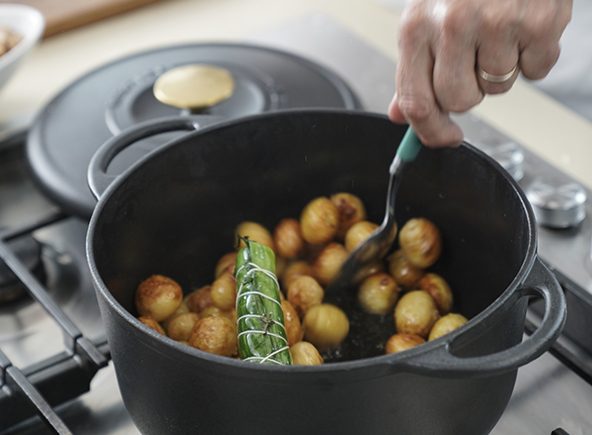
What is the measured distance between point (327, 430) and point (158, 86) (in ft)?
1.97

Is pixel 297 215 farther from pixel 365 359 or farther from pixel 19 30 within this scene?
pixel 19 30

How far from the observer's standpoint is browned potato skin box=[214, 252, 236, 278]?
746mm

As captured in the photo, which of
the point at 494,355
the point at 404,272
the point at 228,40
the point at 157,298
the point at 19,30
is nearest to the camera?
the point at 494,355

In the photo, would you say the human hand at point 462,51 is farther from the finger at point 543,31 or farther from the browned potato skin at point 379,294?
the browned potato skin at point 379,294

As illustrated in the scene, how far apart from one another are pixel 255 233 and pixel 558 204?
1.20ft

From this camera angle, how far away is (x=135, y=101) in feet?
2.99

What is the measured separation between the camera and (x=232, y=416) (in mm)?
448

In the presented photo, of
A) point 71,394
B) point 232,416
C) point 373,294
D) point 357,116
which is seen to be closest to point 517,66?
point 357,116

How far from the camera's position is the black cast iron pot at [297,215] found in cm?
42

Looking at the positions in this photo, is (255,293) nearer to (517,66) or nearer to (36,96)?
(517,66)

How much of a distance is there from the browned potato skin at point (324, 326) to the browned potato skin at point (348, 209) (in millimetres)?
Result: 142

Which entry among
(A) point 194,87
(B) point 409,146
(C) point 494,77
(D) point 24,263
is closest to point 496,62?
(C) point 494,77

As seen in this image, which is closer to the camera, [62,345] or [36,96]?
[62,345]

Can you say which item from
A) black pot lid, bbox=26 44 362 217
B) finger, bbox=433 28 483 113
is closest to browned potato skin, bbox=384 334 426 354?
finger, bbox=433 28 483 113
